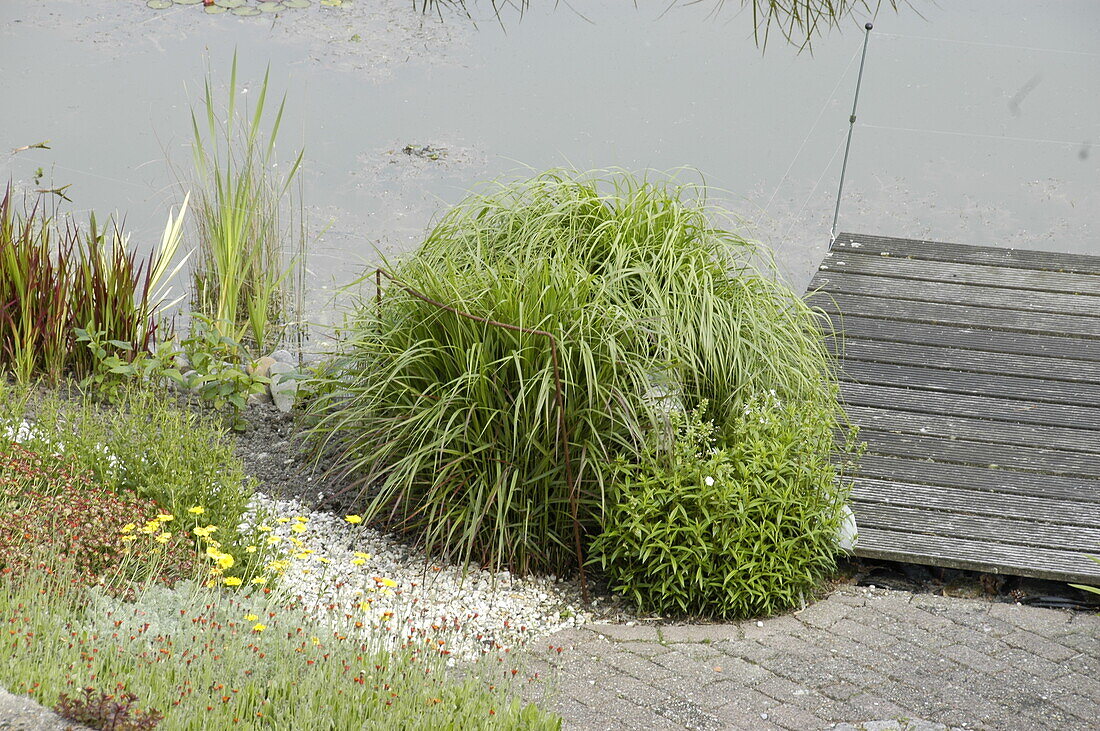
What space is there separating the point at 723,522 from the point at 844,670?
0.56 metres

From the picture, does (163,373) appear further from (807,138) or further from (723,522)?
(807,138)

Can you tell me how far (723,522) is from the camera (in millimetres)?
3221

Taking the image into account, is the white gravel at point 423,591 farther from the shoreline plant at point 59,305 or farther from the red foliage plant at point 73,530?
the shoreline plant at point 59,305

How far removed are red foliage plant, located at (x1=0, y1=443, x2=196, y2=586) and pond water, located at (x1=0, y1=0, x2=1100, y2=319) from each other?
2.88 metres

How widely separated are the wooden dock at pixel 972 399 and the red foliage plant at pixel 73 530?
7.17ft

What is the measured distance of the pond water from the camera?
6.21 metres

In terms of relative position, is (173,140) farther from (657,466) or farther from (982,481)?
(982,481)

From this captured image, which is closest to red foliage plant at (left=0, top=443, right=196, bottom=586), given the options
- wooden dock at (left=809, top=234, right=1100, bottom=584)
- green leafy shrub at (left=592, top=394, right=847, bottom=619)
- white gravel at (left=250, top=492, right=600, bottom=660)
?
white gravel at (left=250, top=492, right=600, bottom=660)

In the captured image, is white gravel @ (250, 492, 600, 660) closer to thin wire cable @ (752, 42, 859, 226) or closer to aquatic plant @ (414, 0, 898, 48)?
aquatic plant @ (414, 0, 898, 48)

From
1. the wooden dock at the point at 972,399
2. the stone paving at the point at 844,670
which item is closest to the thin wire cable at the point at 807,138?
the wooden dock at the point at 972,399

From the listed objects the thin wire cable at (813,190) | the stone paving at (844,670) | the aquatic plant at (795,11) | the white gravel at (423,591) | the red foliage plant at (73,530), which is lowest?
the white gravel at (423,591)

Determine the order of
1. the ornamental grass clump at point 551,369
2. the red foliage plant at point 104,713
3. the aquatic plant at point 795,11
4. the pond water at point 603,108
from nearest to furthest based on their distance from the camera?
the red foliage plant at point 104,713, the aquatic plant at point 795,11, the ornamental grass clump at point 551,369, the pond water at point 603,108

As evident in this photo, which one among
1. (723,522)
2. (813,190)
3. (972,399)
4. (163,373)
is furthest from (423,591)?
(813,190)

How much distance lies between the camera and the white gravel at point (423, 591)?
9.95 ft
